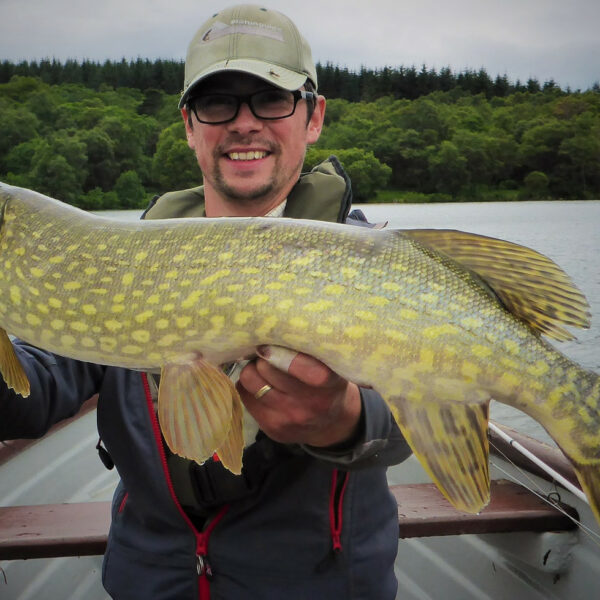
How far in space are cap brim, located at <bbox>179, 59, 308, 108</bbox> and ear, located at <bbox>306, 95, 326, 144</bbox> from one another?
0.21 meters

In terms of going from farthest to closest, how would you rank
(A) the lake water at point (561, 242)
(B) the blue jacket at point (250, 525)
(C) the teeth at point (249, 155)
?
(A) the lake water at point (561, 242) → (C) the teeth at point (249, 155) → (B) the blue jacket at point (250, 525)

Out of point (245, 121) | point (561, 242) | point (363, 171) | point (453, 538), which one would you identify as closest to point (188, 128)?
point (245, 121)

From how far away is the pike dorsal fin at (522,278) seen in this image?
3.66 feet

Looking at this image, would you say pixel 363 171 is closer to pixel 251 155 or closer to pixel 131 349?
pixel 251 155

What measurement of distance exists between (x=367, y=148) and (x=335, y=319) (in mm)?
29661

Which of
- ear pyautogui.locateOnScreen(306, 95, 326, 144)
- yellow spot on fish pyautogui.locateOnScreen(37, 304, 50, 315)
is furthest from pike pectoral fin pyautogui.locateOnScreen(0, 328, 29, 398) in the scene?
ear pyautogui.locateOnScreen(306, 95, 326, 144)

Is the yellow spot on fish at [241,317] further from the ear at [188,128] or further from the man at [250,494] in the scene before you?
the ear at [188,128]

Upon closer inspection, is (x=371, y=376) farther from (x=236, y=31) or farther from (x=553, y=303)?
(x=236, y=31)

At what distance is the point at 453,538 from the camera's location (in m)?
2.43

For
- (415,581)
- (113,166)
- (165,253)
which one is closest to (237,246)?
(165,253)

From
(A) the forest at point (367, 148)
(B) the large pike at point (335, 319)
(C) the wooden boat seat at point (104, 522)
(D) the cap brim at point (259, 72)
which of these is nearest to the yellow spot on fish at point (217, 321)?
(B) the large pike at point (335, 319)

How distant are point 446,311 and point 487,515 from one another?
1.26 meters

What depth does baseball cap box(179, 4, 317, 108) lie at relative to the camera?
1705 mm

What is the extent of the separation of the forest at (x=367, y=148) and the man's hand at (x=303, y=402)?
17309 mm
